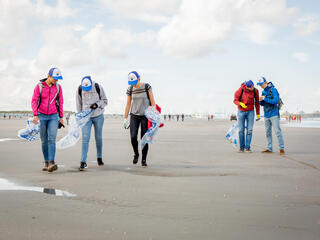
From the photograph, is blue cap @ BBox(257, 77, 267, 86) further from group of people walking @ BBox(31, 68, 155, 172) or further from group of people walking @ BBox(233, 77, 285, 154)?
group of people walking @ BBox(31, 68, 155, 172)

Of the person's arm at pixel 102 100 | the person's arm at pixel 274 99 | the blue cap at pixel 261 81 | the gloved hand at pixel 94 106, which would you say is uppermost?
the blue cap at pixel 261 81

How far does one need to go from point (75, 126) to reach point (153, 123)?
1.54 meters

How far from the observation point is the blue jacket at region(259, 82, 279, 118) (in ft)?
29.8

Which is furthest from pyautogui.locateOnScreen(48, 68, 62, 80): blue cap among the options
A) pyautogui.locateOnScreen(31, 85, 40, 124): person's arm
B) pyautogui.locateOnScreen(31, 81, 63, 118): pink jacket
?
pyautogui.locateOnScreen(31, 85, 40, 124): person's arm

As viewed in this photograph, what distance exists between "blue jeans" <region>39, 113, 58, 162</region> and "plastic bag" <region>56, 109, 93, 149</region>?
0.86 feet

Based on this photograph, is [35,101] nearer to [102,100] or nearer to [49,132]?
[49,132]

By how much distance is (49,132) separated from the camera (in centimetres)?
617

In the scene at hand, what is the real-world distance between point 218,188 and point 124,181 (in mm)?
1367

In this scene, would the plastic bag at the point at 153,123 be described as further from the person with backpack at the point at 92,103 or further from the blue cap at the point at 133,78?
the person with backpack at the point at 92,103

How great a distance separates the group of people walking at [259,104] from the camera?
909 centimetres

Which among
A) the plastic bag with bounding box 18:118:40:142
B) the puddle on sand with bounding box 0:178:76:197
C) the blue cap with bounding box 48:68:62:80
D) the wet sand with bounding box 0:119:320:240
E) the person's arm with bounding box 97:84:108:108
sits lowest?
the puddle on sand with bounding box 0:178:76:197

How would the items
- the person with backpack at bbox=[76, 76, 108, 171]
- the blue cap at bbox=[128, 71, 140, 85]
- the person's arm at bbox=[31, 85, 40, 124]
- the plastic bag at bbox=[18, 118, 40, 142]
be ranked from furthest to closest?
1. the plastic bag at bbox=[18, 118, 40, 142]
2. the blue cap at bbox=[128, 71, 140, 85]
3. the person with backpack at bbox=[76, 76, 108, 171]
4. the person's arm at bbox=[31, 85, 40, 124]

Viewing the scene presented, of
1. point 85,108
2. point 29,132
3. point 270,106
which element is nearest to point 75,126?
point 85,108

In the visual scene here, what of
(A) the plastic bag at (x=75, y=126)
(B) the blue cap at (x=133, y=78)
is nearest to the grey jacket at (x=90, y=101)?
(A) the plastic bag at (x=75, y=126)
